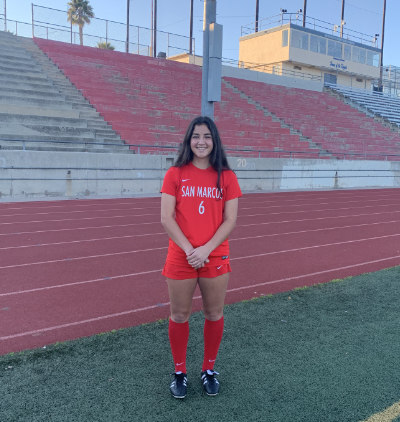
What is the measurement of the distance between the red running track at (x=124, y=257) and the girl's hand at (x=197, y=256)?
1.72 meters

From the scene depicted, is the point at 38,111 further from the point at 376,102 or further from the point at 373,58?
the point at 373,58

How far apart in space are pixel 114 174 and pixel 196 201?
37.0 feet

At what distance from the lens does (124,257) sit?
6332 millimetres

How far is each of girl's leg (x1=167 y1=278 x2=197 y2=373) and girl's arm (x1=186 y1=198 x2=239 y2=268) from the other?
195mm

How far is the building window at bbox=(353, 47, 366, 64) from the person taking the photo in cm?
3700

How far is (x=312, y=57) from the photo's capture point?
3391 centimetres

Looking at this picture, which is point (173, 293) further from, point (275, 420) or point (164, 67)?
point (164, 67)

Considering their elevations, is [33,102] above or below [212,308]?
above

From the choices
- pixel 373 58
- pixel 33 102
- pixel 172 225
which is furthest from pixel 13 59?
pixel 373 58

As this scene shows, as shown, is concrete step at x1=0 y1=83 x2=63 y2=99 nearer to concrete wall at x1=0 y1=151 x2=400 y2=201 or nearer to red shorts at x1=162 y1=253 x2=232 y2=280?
concrete wall at x1=0 y1=151 x2=400 y2=201

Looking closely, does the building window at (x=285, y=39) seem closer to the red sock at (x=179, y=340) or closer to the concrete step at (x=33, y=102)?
the concrete step at (x=33, y=102)

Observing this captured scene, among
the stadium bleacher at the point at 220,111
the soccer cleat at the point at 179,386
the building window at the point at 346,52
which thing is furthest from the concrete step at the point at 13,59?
the building window at the point at 346,52

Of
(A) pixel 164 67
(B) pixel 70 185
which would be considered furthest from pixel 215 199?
(A) pixel 164 67

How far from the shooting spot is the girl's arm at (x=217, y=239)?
8.29 feet
